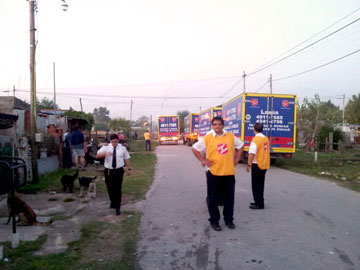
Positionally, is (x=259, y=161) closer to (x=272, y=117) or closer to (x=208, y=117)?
(x=272, y=117)

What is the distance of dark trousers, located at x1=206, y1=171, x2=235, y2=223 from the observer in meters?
5.60

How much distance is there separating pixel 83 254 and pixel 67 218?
85.9 inches

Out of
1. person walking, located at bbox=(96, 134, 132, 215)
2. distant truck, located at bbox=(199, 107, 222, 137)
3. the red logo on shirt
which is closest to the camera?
the red logo on shirt

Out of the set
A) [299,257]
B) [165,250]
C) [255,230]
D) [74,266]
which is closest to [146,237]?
[165,250]

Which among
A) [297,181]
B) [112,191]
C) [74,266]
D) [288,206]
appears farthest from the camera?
[297,181]

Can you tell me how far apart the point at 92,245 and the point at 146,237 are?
848 millimetres

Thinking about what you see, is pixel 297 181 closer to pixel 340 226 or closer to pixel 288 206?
pixel 288 206

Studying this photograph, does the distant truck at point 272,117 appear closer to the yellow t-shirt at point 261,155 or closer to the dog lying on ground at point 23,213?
the yellow t-shirt at point 261,155

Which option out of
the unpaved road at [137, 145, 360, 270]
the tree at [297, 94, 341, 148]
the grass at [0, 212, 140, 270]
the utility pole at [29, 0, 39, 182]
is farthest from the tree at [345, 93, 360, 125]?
the grass at [0, 212, 140, 270]

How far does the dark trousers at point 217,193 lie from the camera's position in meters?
5.60

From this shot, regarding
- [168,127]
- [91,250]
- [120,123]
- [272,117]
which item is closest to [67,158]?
[272,117]

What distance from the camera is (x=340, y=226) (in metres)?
5.87

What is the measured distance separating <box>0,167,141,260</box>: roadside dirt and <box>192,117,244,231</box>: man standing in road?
1.72 metres

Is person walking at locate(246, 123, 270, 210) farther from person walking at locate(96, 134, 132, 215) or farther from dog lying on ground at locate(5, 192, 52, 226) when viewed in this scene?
dog lying on ground at locate(5, 192, 52, 226)
